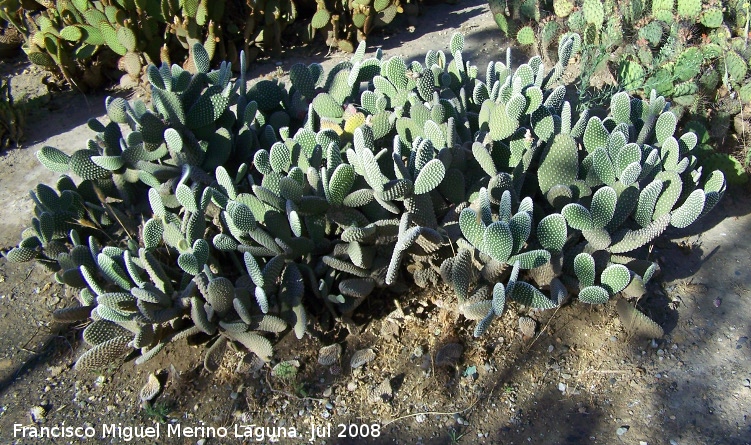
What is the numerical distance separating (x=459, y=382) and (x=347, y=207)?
86 cm

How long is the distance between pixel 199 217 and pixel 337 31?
2864 mm

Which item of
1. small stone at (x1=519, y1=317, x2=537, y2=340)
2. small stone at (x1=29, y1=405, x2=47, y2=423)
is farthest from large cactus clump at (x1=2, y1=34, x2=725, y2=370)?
small stone at (x1=29, y1=405, x2=47, y2=423)

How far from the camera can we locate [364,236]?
2.51 metres

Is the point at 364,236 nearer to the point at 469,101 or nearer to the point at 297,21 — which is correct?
the point at 469,101

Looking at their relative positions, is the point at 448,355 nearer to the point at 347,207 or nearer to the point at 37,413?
the point at 347,207

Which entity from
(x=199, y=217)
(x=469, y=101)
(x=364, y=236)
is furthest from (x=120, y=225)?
(x=469, y=101)

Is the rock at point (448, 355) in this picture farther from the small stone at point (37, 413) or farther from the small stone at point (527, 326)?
the small stone at point (37, 413)

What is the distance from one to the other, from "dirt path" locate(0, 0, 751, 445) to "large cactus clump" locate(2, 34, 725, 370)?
142 mm

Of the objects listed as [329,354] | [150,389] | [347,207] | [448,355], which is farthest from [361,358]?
[150,389]

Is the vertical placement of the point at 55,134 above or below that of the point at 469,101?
below

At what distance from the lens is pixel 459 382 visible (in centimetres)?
249

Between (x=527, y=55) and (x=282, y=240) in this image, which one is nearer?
(x=282, y=240)

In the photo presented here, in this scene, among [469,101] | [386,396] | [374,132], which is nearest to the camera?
[386,396]

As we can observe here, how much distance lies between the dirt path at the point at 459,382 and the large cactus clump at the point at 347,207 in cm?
14
